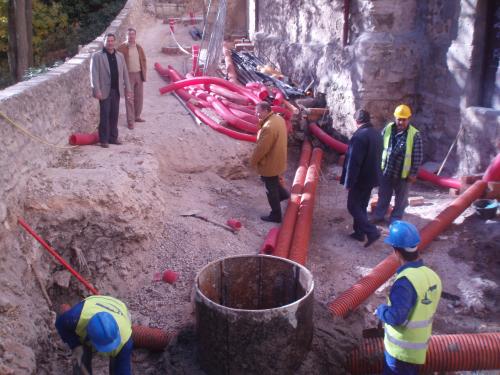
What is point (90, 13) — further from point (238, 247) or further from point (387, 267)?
point (387, 267)

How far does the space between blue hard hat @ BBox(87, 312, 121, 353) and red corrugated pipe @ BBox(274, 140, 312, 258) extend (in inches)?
118

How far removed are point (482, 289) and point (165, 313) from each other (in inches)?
145

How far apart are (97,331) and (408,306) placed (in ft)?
7.42

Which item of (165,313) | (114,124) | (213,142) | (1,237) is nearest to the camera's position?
(1,237)

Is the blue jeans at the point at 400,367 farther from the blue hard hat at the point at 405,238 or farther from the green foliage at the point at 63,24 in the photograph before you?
the green foliage at the point at 63,24

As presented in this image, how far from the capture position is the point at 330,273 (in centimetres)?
693

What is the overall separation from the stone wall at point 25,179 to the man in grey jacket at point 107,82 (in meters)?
0.39

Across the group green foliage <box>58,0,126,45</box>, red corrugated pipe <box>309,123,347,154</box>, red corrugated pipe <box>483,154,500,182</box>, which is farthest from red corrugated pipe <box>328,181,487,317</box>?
green foliage <box>58,0,126,45</box>

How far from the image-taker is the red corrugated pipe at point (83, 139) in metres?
7.82

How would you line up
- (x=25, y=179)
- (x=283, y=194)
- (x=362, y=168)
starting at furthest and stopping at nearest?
(x=283, y=194), (x=362, y=168), (x=25, y=179)

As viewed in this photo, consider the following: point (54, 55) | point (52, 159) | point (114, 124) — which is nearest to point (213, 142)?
point (114, 124)

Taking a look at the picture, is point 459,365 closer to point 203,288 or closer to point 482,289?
point 482,289

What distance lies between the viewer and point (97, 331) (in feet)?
12.9

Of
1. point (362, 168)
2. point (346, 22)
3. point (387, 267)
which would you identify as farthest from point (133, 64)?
point (387, 267)
